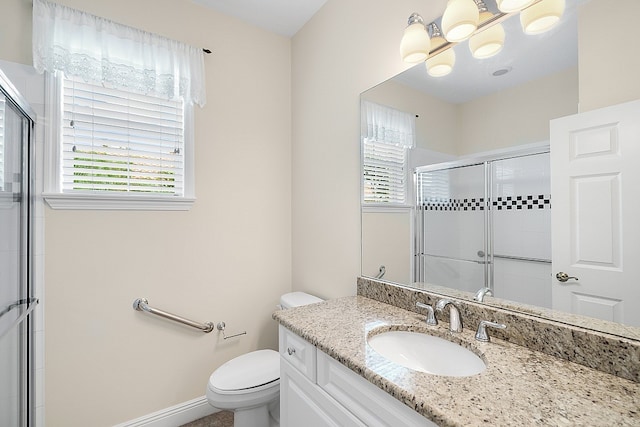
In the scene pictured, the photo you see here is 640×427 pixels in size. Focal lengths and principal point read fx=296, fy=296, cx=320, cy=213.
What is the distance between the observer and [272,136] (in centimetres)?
224

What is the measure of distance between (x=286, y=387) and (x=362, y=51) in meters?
1.75

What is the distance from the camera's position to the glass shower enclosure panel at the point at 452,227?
3.83 feet

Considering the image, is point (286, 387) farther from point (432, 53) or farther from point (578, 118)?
point (432, 53)

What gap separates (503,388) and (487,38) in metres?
1.19

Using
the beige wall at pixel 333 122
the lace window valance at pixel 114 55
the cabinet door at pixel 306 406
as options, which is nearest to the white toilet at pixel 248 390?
the cabinet door at pixel 306 406

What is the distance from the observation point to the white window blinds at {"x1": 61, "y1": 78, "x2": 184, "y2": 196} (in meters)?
1.60

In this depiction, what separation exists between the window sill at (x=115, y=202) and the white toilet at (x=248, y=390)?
40.1 inches

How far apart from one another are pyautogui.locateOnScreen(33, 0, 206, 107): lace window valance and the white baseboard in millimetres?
1909

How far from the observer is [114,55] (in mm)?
1672

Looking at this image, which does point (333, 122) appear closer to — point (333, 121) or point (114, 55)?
point (333, 121)

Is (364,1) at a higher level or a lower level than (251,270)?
higher

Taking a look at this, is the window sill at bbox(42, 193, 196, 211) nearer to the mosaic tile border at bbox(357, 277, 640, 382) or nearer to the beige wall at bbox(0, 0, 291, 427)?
the beige wall at bbox(0, 0, 291, 427)

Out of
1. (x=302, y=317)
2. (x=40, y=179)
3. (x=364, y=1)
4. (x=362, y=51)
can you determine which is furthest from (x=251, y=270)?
(x=364, y=1)

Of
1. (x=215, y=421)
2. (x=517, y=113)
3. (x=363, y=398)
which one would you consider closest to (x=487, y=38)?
(x=517, y=113)
